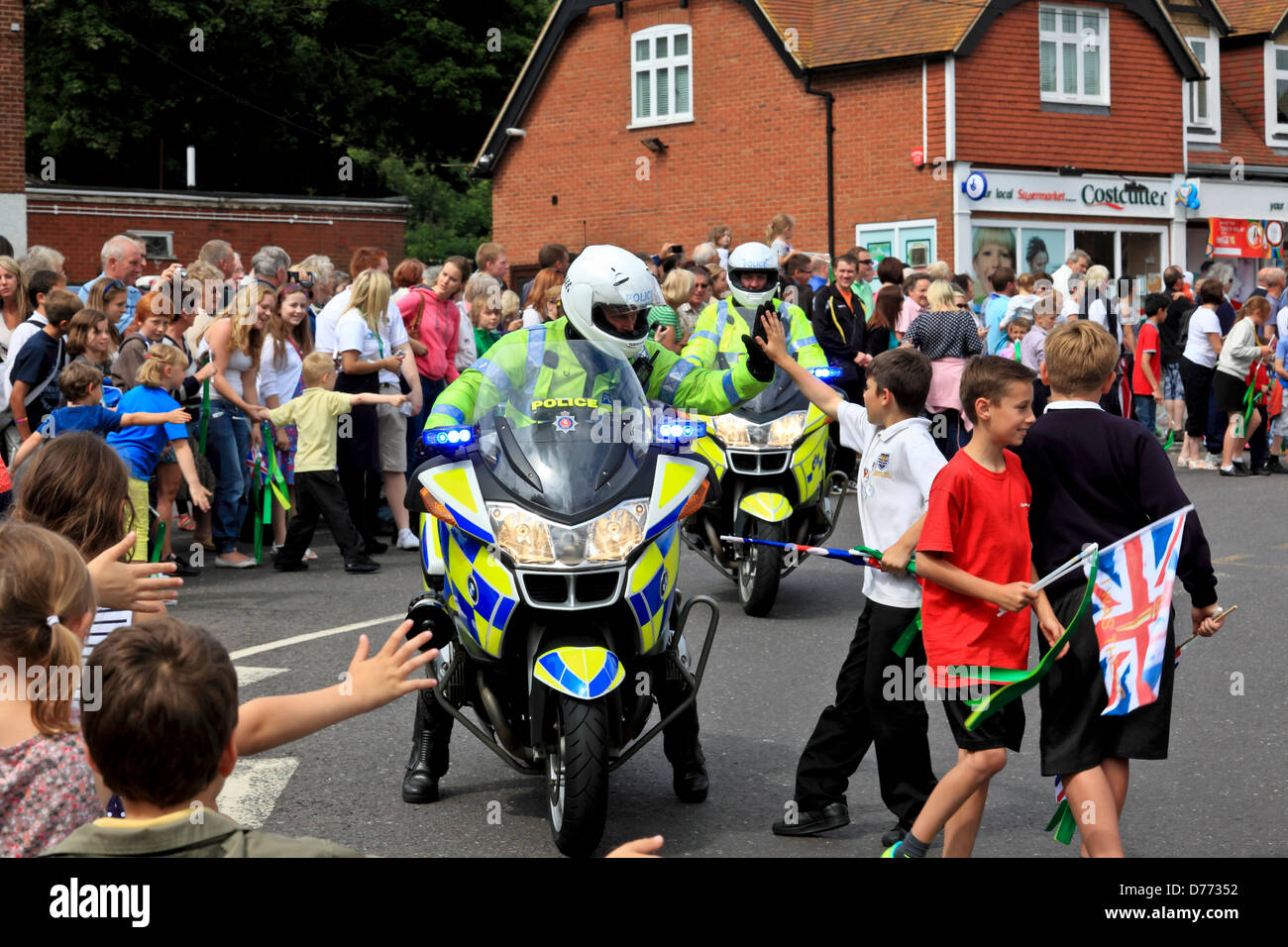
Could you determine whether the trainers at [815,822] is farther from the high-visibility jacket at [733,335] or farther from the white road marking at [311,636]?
the high-visibility jacket at [733,335]

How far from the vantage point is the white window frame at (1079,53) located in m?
32.9

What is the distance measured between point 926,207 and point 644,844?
30005mm

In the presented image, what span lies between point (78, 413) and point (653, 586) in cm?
543

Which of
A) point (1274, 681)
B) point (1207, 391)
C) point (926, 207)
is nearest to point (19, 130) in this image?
point (926, 207)

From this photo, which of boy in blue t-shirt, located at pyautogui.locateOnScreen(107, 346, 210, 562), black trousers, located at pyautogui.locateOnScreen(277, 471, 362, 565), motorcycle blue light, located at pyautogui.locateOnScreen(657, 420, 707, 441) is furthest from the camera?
black trousers, located at pyautogui.locateOnScreen(277, 471, 362, 565)

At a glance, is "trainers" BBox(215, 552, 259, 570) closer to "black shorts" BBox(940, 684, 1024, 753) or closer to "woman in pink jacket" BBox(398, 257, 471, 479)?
"woman in pink jacket" BBox(398, 257, 471, 479)

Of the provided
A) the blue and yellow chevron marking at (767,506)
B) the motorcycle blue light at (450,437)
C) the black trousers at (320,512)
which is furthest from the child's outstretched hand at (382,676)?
the black trousers at (320,512)

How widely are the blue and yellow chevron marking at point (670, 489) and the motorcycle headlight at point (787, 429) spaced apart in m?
4.34

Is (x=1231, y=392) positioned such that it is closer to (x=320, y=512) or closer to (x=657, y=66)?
(x=320, y=512)

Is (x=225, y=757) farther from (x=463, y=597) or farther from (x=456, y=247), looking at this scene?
(x=456, y=247)

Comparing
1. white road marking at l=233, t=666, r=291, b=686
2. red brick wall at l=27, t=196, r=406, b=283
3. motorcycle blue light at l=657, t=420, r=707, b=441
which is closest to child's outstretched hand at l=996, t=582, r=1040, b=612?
motorcycle blue light at l=657, t=420, r=707, b=441

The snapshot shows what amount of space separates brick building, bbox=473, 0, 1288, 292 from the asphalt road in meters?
22.2

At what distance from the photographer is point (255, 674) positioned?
8.61m

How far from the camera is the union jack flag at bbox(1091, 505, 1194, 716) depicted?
4.84 metres
